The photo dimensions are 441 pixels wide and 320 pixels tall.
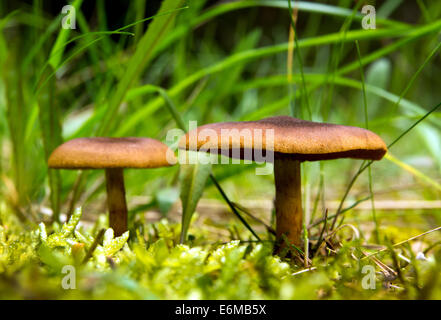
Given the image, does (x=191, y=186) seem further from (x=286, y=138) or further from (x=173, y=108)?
(x=286, y=138)

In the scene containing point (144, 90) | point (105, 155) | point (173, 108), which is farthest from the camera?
point (144, 90)

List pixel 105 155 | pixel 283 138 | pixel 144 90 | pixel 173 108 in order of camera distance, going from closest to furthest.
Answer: pixel 283 138 → pixel 105 155 → pixel 173 108 → pixel 144 90

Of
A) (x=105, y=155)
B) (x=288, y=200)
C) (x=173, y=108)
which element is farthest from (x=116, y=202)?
(x=288, y=200)

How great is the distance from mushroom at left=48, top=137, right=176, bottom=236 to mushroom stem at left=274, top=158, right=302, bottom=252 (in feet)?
1.01

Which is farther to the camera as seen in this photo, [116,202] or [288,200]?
[116,202]

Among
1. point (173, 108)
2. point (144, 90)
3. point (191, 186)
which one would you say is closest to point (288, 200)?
point (191, 186)

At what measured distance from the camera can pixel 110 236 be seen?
0.79m

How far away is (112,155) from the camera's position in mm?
904

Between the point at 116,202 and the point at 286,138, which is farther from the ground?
the point at 286,138

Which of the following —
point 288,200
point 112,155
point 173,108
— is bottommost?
point 288,200

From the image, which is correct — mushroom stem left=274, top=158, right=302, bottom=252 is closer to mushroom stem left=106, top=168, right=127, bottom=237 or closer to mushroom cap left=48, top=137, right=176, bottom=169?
mushroom cap left=48, top=137, right=176, bottom=169

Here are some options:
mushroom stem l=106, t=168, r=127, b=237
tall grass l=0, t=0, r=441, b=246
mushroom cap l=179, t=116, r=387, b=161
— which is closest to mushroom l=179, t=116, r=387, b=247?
mushroom cap l=179, t=116, r=387, b=161

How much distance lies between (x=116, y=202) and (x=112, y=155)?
211 millimetres
